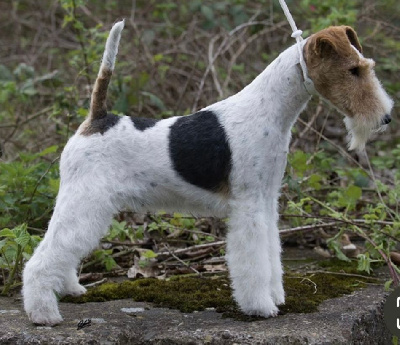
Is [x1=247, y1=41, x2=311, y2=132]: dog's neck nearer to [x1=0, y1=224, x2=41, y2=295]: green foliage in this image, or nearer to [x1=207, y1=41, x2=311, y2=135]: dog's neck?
[x1=207, y1=41, x2=311, y2=135]: dog's neck

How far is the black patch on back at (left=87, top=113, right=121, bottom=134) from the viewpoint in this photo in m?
3.82

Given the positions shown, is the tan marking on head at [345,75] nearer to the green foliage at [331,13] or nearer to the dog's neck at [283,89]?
the dog's neck at [283,89]

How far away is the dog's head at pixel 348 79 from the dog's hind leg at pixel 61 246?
1.44 m

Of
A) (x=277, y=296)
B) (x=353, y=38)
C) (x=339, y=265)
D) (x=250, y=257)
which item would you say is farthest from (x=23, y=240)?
(x=339, y=265)

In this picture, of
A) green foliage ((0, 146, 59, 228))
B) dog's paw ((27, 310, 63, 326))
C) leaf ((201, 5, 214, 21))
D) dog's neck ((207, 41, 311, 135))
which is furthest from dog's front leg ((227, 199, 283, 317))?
leaf ((201, 5, 214, 21))

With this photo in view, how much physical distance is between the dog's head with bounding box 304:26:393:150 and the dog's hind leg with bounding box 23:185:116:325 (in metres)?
1.44

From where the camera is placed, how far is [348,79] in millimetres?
3605

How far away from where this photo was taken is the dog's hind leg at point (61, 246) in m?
3.57

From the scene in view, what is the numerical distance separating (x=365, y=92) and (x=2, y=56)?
26.9 feet

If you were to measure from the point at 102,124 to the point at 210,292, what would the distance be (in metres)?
1.40

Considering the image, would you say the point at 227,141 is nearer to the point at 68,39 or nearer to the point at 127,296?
the point at 127,296

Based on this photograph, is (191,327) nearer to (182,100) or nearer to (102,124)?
(102,124)

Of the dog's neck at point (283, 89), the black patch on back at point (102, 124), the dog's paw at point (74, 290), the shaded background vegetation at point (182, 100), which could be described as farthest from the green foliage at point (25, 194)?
the dog's neck at point (283, 89)

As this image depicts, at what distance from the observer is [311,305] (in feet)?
13.3
